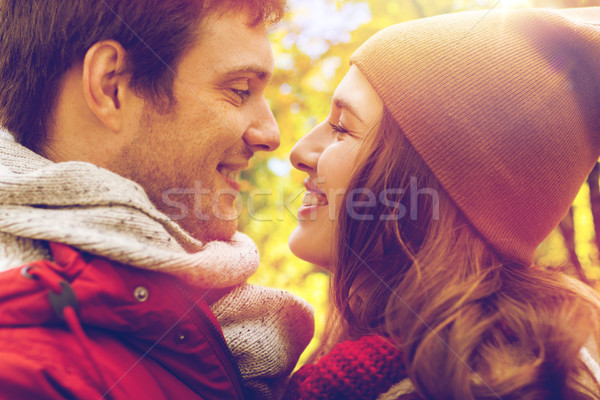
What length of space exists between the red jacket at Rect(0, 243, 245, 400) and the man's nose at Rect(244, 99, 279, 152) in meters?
0.84

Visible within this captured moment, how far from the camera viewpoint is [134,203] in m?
1.38

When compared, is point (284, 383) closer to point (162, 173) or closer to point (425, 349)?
point (425, 349)

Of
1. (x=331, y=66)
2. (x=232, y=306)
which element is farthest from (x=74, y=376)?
(x=331, y=66)

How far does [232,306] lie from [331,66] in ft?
8.02

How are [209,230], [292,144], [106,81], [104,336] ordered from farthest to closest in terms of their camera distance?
[292,144] → [209,230] → [106,81] → [104,336]

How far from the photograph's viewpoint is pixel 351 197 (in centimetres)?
179

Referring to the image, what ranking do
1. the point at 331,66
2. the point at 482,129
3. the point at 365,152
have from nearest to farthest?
the point at 482,129
the point at 365,152
the point at 331,66

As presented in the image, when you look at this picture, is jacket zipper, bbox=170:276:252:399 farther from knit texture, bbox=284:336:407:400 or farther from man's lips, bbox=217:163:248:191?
man's lips, bbox=217:163:248:191

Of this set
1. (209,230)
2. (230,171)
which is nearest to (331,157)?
(230,171)

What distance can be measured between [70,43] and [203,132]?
62 cm

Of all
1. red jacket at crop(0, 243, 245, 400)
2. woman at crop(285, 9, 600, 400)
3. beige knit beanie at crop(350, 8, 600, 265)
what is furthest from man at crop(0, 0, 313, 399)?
beige knit beanie at crop(350, 8, 600, 265)

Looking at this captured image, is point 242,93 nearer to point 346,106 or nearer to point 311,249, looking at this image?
point 346,106

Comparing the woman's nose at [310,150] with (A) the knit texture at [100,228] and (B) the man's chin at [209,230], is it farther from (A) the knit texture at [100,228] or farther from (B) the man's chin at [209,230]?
(A) the knit texture at [100,228]

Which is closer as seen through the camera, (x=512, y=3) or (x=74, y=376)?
(x=74, y=376)
